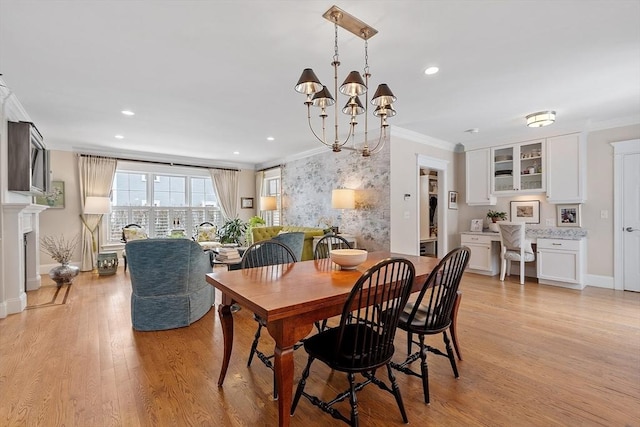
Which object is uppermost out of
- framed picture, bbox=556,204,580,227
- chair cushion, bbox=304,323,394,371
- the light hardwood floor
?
framed picture, bbox=556,204,580,227

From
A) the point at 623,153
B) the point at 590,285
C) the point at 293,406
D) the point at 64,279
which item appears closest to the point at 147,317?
the point at 293,406

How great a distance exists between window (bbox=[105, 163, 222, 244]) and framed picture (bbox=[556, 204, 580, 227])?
7.07 m

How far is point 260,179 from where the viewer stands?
8.02 metres

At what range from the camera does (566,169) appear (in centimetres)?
466

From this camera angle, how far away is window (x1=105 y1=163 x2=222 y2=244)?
6.48 meters

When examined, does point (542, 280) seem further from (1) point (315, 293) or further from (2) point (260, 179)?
(2) point (260, 179)

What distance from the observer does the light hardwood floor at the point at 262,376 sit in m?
1.73

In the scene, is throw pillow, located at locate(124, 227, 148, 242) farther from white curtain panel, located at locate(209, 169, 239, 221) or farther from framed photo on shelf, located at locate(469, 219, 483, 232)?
framed photo on shelf, located at locate(469, 219, 483, 232)

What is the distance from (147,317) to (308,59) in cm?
286

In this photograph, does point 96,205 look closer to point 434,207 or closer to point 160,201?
point 160,201

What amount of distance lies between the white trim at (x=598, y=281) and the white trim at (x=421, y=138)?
3019mm

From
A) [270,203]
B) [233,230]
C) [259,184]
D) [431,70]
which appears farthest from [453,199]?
[233,230]

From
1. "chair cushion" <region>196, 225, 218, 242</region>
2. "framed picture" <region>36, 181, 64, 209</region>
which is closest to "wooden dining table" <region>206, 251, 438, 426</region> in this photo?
"chair cushion" <region>196, 225, 218, 242</region>

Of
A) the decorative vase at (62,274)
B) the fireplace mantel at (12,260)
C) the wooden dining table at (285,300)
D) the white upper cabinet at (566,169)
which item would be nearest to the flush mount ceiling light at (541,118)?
the white upper cabinet at (566,169)
